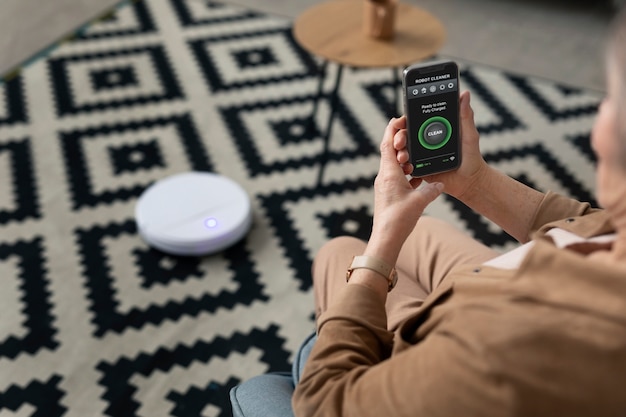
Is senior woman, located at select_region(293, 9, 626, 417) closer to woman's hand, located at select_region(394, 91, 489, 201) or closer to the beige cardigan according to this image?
the beige cardigan

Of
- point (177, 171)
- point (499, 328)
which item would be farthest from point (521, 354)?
point (177, 171)

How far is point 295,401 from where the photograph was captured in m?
0.88

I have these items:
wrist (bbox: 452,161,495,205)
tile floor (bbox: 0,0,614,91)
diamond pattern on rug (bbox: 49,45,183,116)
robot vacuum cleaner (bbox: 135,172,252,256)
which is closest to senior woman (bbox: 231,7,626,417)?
wrist (bbox: 452,161,495,205)

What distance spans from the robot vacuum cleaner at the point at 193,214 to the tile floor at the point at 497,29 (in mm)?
940

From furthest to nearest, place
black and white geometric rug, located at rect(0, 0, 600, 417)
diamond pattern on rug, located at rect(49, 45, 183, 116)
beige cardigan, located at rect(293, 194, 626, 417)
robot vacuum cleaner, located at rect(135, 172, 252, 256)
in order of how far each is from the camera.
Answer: diamond pattern on rug, located at rect(49, 45, 183, 116) → robot vacuum cleaner, located at rect(135, 172, 252, 256) → black and white geometric rug, located at rect(0, 0, 600, 417) → beige cardigan, located at rect(293, 194, 626, 417)

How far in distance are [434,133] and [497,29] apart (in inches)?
74.2

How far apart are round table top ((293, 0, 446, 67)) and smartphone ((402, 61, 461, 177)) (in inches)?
28.8

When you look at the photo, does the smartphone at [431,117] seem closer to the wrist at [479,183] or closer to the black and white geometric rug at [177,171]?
the wrist at [479,183]

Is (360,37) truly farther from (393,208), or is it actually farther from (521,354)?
(521,354)

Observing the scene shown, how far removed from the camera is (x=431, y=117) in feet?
3.57

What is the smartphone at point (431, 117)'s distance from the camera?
1.08m

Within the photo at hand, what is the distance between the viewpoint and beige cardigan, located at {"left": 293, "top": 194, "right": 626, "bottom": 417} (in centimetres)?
66

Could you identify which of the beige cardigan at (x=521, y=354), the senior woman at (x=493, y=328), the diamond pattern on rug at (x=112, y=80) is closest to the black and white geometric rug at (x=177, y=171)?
the diamond pattern on rug at (x=112, y=80)

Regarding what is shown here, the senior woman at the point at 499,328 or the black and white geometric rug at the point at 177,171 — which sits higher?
the senior woman at the point at 499,328
